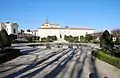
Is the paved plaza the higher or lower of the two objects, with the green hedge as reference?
lower

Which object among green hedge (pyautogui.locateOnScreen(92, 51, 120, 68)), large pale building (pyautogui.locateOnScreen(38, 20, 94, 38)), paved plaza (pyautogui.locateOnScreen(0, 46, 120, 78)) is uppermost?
Result: large pale building (pyautogui.locateOnScreen(38, 20, 94, 38))

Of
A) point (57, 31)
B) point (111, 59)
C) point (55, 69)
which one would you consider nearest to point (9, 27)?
point (57, 31)

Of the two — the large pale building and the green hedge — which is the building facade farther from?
the green hedge

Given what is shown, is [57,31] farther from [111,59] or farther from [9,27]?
[111,59]

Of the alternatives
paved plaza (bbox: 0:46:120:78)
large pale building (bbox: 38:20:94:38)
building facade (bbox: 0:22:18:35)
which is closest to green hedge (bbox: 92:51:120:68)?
paved plaza (bbox: 0:46:120:78)

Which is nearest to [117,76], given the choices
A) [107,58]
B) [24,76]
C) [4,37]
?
[24,76]

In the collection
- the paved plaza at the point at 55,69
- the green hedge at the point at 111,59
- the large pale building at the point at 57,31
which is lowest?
the paved plaza at the point at 55,69

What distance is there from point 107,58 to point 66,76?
8572 millimetres

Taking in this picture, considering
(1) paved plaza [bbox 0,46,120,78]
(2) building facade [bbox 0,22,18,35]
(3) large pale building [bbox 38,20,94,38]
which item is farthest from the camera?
(3) large pale building [bbox 38,20,94,38]

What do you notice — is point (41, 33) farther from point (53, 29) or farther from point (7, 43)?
point (7, 43)

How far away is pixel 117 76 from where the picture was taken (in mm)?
15133

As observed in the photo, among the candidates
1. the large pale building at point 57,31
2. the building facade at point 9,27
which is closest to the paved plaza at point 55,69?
the building facade at point 9,27

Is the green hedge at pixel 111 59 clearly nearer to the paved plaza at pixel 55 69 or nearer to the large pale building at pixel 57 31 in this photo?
the paved plaza at pixel 55 69

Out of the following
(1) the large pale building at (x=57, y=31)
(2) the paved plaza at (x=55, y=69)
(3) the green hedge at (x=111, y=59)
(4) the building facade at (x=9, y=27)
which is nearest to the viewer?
(2) the paved plaza at (x=55, y=69)
